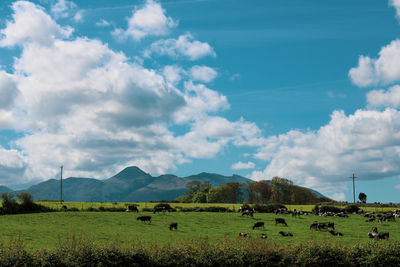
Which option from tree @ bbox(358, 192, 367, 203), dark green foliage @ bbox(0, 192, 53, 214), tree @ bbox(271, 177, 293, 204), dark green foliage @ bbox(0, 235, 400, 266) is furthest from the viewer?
tree @ bbox(271, 177, 293, 204)

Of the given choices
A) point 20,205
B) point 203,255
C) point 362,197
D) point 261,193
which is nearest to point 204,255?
point 203,255

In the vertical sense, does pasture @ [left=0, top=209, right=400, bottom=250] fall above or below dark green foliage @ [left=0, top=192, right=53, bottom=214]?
below

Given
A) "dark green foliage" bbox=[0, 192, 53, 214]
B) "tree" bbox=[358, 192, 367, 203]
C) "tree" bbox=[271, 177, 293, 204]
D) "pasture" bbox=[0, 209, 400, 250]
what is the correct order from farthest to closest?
"tree" bbox=[271, 177, 293, 204], "tree" bbox=[358, 192, 367, 203], "dark green foliage" bbox=[0, 192, 53, 214], "pasture" bbox=[0, 209, 400, 250]

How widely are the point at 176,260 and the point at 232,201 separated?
144 metres

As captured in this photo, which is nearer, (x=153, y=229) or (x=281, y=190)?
(x=153, y=229)

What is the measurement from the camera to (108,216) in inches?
2798

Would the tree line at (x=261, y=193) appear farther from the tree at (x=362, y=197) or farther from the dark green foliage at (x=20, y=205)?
the dark green foliage at (x=20, y=205)

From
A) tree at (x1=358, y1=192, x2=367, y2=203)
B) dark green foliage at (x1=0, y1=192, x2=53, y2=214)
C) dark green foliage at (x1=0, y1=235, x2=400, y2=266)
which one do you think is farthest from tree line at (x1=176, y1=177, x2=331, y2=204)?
dark green foliage at (x1=0, y1=235, x2=400, y2=266)

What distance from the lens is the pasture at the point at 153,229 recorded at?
43.7m

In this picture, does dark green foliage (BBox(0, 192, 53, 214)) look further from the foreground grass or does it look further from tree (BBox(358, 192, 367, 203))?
tree (BBox(358, 192, 367, 203))

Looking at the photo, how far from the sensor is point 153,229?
180 feet

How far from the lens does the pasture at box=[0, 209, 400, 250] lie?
1721 inches

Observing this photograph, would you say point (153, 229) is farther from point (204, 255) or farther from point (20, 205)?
point (20, 205)

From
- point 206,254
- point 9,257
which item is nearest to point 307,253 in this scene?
point 206,254
